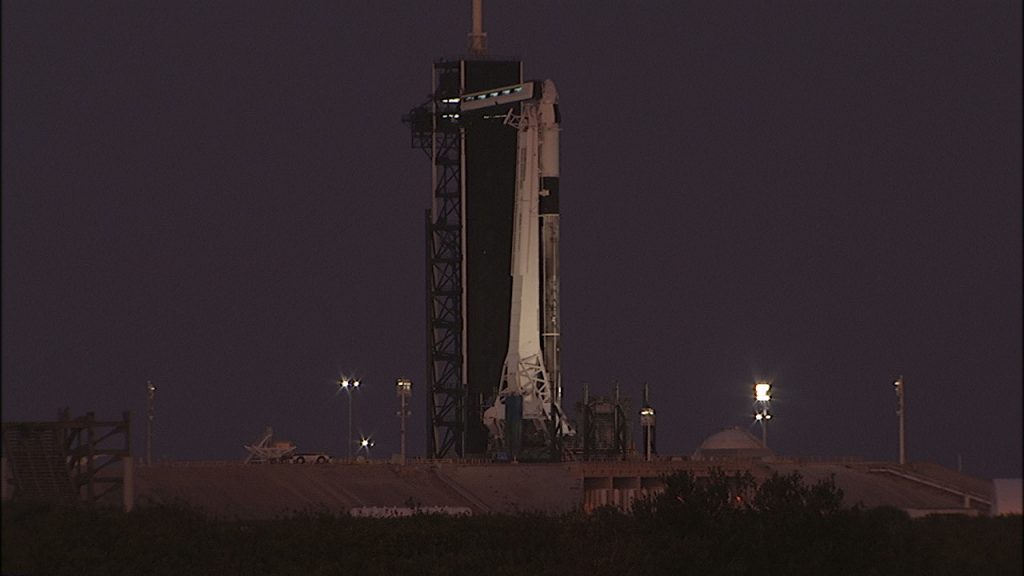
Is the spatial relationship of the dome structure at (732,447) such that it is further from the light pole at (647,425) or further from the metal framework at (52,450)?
the metal framework at (52,450)

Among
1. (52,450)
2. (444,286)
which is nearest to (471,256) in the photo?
(444,286)

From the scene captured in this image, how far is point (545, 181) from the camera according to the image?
146375 mm

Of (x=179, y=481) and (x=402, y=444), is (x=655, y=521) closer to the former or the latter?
(x=179, y=481)

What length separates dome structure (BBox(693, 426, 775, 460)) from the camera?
5330 inches

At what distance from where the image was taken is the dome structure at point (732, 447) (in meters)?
135

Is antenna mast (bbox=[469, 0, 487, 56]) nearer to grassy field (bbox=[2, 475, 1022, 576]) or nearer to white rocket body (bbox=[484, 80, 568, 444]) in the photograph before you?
white rocket body (bbox=[484, 80, 568, 444])

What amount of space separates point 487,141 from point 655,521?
75.3 metres

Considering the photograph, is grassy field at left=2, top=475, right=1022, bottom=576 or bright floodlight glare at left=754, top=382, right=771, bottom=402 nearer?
grassy field at left=2, top=475, right=1022, bottom=576

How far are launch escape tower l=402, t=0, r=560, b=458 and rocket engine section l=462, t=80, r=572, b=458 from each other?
28.2 inches

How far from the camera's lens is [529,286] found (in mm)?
143875

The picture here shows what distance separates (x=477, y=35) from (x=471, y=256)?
20039mm

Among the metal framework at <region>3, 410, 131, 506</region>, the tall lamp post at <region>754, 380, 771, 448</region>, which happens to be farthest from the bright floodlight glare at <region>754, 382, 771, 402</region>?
the metal framework at <region>3, 410, 131, 506</region>

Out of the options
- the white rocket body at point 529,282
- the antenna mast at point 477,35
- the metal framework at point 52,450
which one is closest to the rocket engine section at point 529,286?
the white rocket body at point 529,282

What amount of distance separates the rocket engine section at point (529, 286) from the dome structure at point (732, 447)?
1013cm
